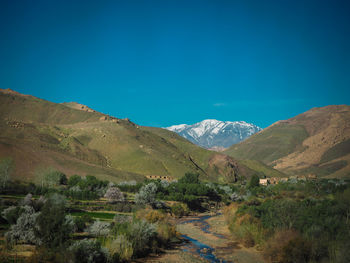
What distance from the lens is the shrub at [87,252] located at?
2047 cm

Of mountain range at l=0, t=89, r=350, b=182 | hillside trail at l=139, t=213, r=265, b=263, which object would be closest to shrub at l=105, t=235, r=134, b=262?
hillside trail at l=139, t=213, r=265, b=263

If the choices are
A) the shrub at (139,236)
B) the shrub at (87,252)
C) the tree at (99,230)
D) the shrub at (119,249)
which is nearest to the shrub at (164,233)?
the shrub at (139,236)

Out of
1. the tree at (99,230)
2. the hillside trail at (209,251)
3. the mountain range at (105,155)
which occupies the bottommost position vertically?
the hillside trail at (209,251)

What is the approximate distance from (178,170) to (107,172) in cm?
3893

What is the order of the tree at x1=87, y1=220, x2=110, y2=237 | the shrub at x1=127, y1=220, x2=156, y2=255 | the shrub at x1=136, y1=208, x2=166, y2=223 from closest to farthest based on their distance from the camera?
the shrub at x1=127, y1=220, x2=156, y2=255, the tree at x1=87, y1=220, x2=110, y2=237, the shrub at x1=136, y1=208, x2=166, y2=223

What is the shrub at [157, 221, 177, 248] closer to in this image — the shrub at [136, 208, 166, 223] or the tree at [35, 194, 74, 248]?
the shrub at [136, 208, 166, 223]

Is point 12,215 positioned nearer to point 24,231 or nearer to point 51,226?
point 24,231

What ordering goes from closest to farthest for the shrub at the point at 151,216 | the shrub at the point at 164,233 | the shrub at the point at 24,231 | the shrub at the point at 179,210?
the shrub at the point at 24,231
the shrub at the point at 164,233
the shrub at the point at 151,216
the shrub at the point at 179,210

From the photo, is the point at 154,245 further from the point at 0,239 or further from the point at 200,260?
the point at 0,239

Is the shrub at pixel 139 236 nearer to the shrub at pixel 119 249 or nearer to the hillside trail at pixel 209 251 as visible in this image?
the shrub at pixel 119 249

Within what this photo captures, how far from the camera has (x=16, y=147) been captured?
4407 inches

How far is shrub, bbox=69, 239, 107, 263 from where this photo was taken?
20469 mm

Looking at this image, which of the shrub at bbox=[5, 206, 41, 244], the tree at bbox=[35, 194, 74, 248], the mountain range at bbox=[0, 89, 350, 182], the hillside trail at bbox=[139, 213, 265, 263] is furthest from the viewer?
the mountain range at bbox=[0, 89, 350, 182]

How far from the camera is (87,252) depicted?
21312 millimetres
